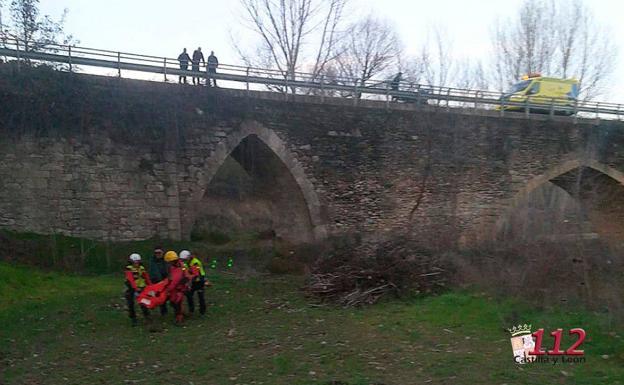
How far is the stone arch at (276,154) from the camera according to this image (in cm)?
1719

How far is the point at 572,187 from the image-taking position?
23844 mm

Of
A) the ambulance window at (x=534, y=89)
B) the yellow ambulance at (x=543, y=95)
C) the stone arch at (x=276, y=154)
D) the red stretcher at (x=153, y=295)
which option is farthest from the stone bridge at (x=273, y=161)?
the red stretcher at (x=153, y=295)

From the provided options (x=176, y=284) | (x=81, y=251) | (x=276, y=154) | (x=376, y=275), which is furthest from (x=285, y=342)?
(x=276, y=154)

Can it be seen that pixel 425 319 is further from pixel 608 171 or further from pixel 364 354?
pixel 608 171

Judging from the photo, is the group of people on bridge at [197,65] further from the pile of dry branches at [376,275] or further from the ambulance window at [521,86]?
the ambulance window at [521,86]

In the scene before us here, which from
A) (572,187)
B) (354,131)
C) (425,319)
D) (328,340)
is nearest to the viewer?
(328,340)

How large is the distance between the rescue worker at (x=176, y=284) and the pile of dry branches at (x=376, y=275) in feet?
9.61

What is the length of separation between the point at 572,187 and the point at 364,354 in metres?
18.4

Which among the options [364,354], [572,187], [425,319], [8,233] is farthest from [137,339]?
[572,187]

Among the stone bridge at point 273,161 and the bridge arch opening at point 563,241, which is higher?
the stone bridge at point 273,161

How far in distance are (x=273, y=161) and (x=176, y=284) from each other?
8982mm

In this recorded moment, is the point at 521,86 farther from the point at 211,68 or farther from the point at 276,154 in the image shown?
the point at 211,68

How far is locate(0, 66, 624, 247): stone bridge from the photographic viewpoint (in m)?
15.4

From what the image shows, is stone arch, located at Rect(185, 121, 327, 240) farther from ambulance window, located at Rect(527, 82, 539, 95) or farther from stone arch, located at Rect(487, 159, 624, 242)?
ambulance window, located at Rect(527, 82, 539, 95)
